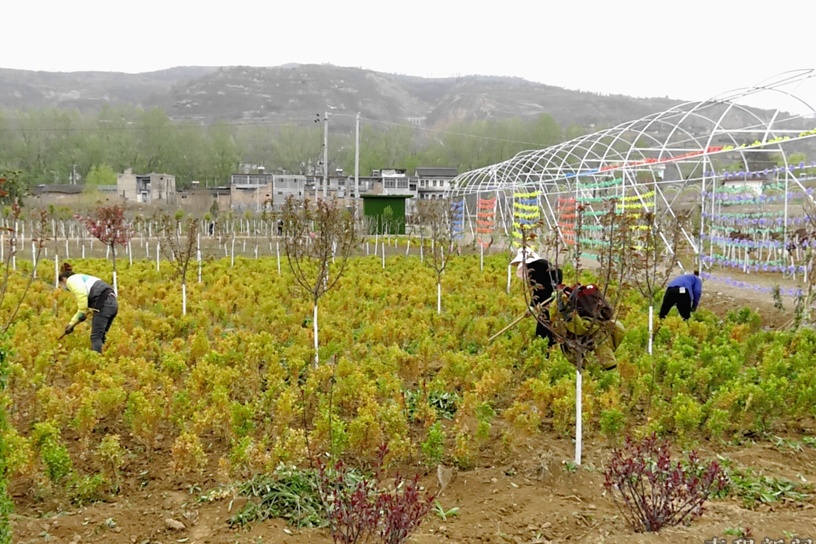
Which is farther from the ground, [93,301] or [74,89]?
[74,89]

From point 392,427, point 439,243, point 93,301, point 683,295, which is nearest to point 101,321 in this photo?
point 93,301

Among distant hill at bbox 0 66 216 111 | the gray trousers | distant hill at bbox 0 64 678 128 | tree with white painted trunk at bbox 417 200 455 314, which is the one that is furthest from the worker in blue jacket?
distant hill at bbox 0 66 216 111

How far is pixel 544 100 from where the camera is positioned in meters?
155

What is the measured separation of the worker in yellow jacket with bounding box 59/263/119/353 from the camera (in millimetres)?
7863

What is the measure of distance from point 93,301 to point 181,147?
219 ft

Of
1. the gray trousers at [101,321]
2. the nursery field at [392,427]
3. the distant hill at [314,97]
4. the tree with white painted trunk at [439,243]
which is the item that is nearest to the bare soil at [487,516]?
the nursery field at [392,427]

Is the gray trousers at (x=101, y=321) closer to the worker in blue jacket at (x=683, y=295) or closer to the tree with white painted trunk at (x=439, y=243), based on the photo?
the tree with white painted trunk at (x=439, y=243)

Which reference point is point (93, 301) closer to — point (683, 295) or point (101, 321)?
point (101, 321)

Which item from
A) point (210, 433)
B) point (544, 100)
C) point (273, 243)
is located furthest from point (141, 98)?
point (210, 433)

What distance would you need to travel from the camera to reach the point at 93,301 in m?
7.96

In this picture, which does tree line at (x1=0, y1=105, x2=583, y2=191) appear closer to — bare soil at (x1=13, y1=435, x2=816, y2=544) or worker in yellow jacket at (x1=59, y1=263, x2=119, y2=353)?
worker in yellow jacket at (x1=59, y1=263, x2=119, y2=353)

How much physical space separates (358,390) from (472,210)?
2935 centimetres

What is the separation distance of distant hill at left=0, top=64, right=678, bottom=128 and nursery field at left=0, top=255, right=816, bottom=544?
125m

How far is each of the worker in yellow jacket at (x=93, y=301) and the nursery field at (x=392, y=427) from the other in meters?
0.16
